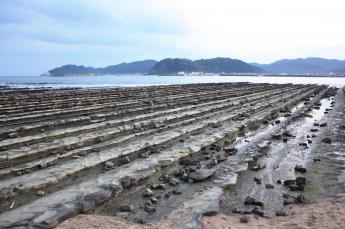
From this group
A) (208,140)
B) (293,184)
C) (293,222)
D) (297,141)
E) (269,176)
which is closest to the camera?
(293,222)

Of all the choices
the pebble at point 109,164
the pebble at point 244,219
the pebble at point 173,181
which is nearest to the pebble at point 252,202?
Answer: the pebble at point 244,219

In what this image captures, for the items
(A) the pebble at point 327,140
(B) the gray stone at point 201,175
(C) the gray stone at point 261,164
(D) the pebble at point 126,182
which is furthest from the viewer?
(A) the pebble at point 327,140

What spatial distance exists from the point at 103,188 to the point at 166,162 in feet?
8.37

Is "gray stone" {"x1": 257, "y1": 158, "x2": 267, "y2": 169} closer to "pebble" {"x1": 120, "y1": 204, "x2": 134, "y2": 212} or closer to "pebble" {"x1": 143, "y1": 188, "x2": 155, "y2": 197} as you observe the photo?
"pebble" {"x1": 143, "y1": 188, "x2": 155, "y2": 197}

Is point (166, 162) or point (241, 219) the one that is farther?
point (166, 162)

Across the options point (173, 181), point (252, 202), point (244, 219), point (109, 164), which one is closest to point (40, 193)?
point (109, 164)

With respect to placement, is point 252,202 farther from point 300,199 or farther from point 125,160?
point 125,160

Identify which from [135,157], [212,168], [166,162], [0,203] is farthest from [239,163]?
[0,203]

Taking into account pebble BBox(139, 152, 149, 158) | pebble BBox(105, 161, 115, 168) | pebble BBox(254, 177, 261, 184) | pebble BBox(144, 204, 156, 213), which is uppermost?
pebble BBox(105, 161, 115, 168)

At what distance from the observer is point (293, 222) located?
6027mm

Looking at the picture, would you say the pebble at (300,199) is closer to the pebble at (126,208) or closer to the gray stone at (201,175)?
the gray stone at (201,175)

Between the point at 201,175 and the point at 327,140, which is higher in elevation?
the point at 201,175

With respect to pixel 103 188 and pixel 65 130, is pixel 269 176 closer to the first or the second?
pixel 103 188

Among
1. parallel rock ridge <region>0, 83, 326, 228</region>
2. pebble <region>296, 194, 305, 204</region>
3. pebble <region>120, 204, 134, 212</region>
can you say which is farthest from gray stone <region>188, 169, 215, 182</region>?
pebble <region>120, 204, 134, 212</region>
